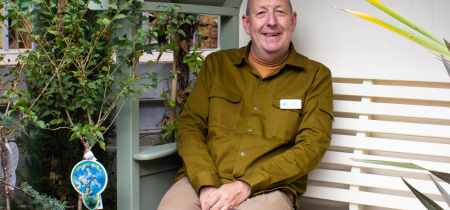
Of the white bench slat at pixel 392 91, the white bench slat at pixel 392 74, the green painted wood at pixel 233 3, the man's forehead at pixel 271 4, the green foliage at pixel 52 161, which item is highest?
the green painted wood at pixel 233 3

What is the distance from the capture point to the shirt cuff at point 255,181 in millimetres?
1661

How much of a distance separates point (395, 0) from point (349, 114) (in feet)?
2.28

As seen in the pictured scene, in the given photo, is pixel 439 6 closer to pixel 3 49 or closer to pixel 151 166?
pixel 151 166

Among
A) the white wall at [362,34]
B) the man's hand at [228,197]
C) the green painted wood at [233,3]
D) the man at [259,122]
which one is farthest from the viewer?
the green painted wood at [233,3]

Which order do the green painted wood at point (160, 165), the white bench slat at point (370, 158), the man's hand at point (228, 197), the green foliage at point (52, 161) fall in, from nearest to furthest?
the man's hand at point (228, 197)
the white bench slat at point (370, 158)
the green painted wood at point (160, 165)
the green foliage at point (52, 161)

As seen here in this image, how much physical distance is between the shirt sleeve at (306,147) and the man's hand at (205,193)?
147 mm

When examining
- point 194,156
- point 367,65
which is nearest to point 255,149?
point 194,156

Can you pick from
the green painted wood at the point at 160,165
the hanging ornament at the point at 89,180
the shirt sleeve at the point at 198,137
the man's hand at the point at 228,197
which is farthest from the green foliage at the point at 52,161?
the man's hand at the point at 228,197

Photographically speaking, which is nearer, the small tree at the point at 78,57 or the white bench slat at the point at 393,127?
the small tree at the point at 78,57

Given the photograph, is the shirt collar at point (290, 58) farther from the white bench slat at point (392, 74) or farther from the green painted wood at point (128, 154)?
the green painted wood at point (128, 154)

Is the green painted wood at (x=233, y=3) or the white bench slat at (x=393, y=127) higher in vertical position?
the green painted wood at (x=233, y=3)

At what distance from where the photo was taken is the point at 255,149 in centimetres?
189

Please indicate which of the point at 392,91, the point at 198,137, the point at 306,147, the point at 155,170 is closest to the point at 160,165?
the point at 155,170

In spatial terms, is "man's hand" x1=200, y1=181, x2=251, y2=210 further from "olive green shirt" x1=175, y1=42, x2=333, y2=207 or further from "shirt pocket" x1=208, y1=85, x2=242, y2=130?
"shirt pocket" x1=208, y1=85, x2=242, y2=130
